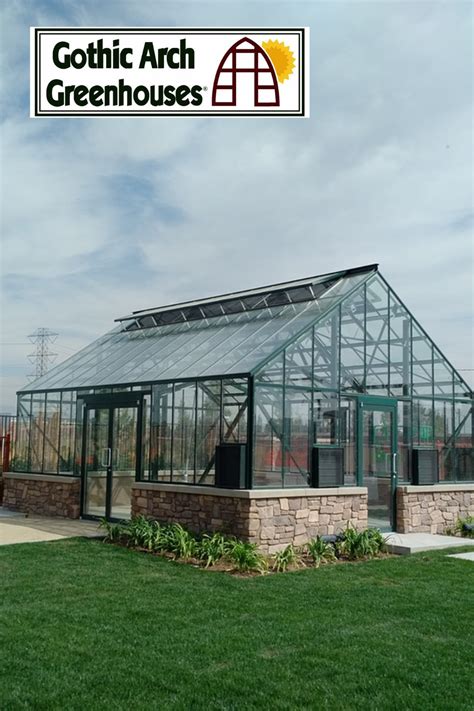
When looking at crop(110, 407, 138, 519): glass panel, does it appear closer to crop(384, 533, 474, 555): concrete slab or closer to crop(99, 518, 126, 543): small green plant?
crop(99, 518, 126, 543): small green plant

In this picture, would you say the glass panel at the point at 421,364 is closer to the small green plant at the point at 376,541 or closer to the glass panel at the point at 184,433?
the small green plant at the point at 376,541

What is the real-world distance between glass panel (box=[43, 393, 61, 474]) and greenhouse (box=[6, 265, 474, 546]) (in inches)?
1.7

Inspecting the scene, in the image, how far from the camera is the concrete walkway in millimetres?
12830

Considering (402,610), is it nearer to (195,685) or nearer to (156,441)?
(195,685)

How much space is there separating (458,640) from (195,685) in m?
2.83

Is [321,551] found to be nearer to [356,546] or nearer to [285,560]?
[356,546]

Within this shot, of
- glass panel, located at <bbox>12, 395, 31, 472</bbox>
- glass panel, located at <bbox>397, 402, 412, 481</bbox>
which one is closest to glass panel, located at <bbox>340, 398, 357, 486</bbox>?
glass panel, located at <bbox>397, 402, 412, 481</bbox>

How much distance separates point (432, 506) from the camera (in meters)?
14.8

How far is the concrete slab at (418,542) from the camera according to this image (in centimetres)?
1231

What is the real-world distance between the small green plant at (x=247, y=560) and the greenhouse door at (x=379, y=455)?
361 centimetres

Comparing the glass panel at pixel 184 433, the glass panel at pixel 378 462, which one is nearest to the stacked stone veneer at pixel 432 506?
the glass panel at pixel 378 462

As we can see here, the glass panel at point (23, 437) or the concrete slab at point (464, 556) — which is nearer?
the concrete slab at point (464, 556)

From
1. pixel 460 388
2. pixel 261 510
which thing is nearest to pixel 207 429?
pixel 261 510

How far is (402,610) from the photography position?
812 centimetres
